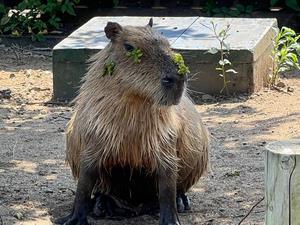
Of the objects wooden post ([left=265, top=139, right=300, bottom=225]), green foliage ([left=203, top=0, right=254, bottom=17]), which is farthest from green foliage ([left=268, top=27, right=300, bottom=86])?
wooden post ([left=265, top=139, right=300, bottom=225])

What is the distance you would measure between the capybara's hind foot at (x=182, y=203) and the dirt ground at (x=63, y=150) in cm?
5

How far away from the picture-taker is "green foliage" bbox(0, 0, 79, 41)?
36.6 ft

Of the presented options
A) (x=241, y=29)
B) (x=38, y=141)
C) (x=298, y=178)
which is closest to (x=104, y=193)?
(x=38, y=141)

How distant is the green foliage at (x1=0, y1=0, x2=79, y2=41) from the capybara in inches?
238

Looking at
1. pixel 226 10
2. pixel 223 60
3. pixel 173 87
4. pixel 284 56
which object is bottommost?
pixel 226 10

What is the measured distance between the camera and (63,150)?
22.4 ft

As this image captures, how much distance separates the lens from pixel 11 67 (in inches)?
387

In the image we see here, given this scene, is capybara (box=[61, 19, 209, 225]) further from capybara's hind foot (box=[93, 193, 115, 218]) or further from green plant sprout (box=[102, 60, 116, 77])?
capybara's hind foot (box=[93, 193, 115, 218])

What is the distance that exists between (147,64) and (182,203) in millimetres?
1041

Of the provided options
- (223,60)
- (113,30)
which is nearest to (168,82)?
(113,30)

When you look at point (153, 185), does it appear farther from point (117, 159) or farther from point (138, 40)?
point (138, 40)

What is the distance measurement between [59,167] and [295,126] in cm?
203

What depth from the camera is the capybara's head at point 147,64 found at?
15.6 ft

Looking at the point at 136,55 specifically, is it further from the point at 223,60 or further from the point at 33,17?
the point at 33,17
